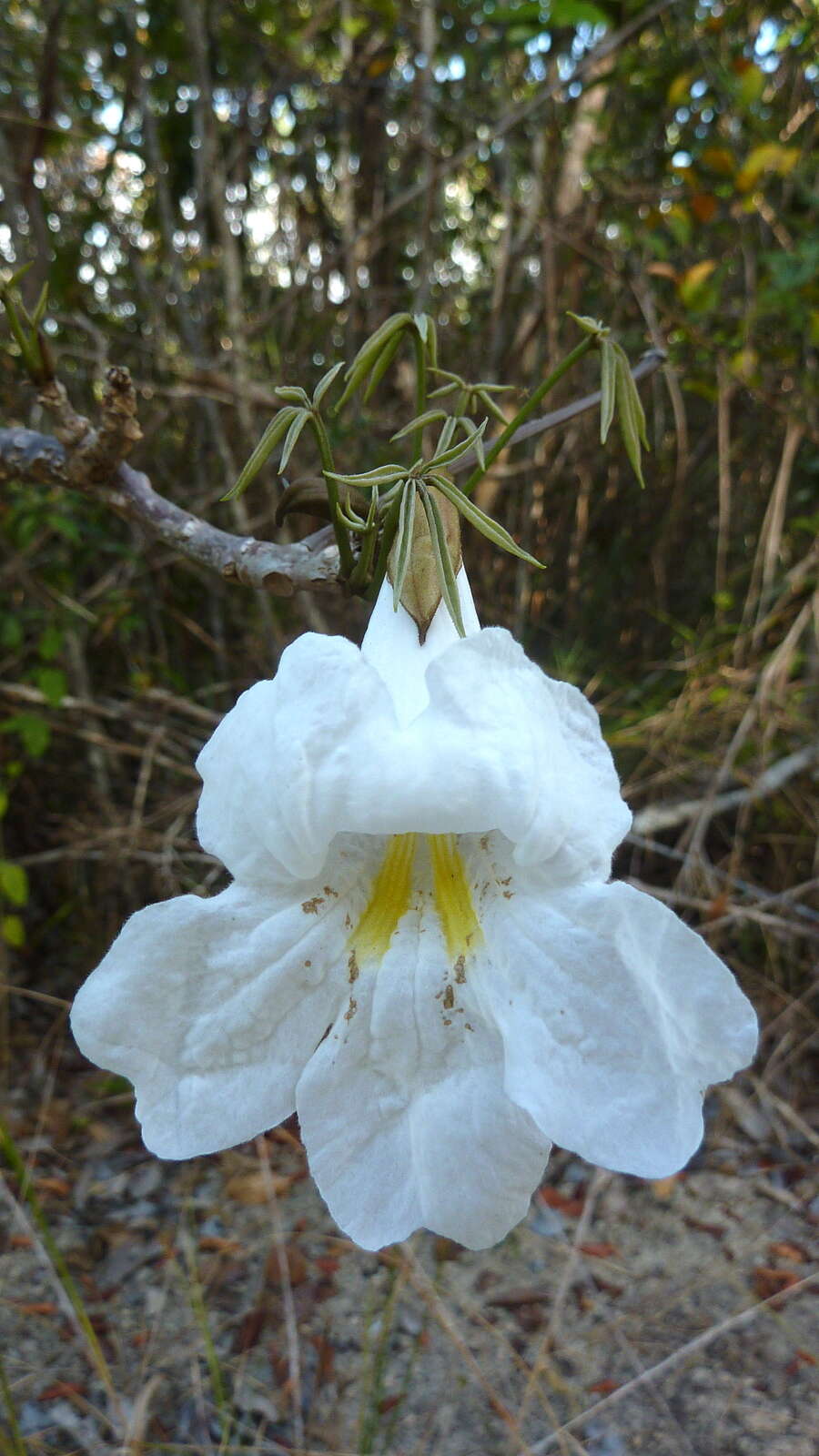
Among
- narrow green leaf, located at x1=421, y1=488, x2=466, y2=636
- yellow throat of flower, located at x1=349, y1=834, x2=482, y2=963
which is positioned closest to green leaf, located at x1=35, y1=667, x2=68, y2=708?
yellow throat of flower, located at x1=349, y1=834, x2=482, y2=963

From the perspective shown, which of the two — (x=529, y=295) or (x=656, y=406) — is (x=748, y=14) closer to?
(x=529, y=295)

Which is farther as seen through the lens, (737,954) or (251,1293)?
(737,954)

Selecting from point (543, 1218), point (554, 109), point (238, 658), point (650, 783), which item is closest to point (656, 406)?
point (554, 109)

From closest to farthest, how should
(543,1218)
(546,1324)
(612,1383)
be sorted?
(612,1383) < (546,1324) < (543,1218)

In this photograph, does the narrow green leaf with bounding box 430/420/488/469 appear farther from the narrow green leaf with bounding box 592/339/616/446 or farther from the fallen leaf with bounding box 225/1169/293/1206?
the fallen leaf with bounding box 225/1169/293/1206

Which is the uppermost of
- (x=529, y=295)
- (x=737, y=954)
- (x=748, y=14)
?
(x=748, y=14)

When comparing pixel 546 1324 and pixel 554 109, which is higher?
pixel 554 109

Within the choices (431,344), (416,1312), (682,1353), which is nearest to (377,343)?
(431,344)
